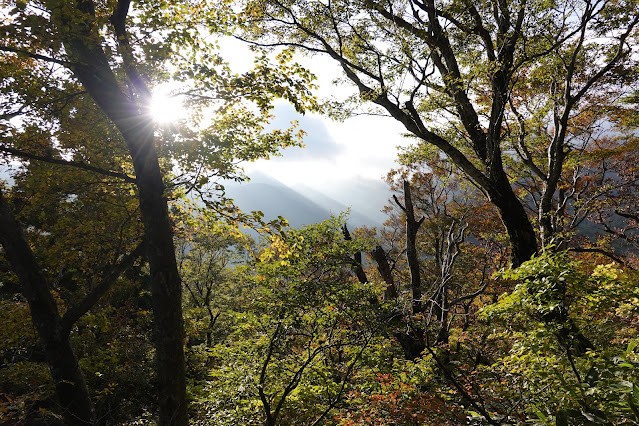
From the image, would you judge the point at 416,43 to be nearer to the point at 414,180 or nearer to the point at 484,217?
the point at 414,180

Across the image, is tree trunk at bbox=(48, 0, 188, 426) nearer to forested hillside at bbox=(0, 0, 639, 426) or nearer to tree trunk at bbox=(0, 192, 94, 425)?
forested hillside at bbox=(0, 0, 639, 426)

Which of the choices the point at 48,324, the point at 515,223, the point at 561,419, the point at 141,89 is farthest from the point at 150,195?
the point at 515,223

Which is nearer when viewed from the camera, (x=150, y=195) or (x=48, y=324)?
(x=150, y=195)

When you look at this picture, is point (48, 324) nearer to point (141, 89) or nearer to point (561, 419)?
point (141, 89)

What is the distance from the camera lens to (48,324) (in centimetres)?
443

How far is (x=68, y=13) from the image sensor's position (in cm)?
303

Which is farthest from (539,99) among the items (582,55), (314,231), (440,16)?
(314,231)

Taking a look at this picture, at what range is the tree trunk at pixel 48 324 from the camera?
4.29 meters

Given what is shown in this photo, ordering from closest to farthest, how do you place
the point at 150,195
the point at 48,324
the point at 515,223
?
the point at 150,195 < the point at 48,324 < the point at 515,223

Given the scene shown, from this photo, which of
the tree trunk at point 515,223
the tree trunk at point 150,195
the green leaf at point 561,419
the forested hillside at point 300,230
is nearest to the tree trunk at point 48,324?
the forested hillside at point 300,230

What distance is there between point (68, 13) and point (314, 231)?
441 centimetres

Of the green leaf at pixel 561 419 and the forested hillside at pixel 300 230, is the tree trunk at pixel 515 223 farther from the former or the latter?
the green leaf at pixel 561 419

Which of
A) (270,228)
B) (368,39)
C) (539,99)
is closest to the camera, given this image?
(270,228)

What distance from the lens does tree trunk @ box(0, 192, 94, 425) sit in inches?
169
